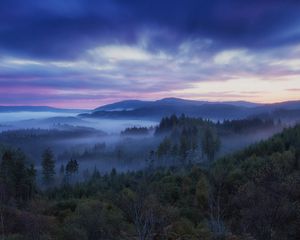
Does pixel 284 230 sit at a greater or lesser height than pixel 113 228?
greater

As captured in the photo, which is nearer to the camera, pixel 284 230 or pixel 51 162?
pixel 284 230

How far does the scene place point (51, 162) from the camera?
4505 inches

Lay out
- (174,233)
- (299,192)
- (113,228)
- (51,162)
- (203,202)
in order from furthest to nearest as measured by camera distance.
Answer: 1. (51,162)
2. (203,202)
3. (113,228)
4. (174,233)
5. (299,192)

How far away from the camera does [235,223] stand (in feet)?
130

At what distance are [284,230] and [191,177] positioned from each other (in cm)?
7770

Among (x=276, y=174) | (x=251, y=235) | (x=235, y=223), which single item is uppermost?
(x=276, y=174)

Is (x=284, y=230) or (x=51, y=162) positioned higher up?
(x=284, y=230)

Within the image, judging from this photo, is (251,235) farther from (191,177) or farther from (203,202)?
(191,177)

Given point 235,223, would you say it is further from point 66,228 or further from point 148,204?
point 66,228

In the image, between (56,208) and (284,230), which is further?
(56,208)

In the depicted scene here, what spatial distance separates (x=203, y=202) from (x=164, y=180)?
2668cm

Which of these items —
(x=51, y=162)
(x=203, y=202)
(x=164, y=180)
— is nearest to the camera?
(x=203, y=202)

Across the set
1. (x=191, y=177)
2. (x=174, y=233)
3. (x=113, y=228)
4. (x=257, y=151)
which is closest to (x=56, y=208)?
(x=113, y=228)

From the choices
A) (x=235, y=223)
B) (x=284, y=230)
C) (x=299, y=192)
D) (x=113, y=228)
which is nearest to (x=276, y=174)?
(x=284, y=230)
